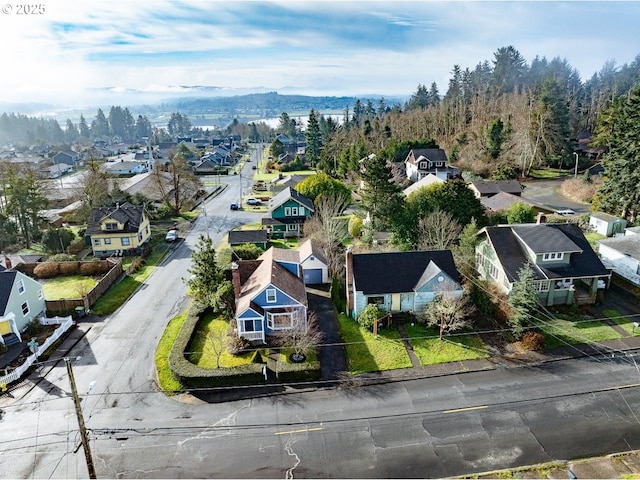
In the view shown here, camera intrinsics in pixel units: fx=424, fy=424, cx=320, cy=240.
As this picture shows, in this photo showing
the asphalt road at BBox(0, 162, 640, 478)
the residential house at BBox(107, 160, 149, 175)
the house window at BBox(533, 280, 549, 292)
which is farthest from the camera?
the residential house at BBox(107, 160, 149, 175)

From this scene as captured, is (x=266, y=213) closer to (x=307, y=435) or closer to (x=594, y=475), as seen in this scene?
(x=307, y=435)

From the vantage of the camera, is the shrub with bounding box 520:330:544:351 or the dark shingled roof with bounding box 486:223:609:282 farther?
the dark shingled roof with bounding box 486:223:609:282

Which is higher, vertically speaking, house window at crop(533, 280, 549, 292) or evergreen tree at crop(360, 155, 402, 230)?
evergreen tree at crop(360, 155, 402, 230)

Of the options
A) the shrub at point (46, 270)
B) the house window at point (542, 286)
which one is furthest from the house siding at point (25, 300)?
the house window at point (542, 286)

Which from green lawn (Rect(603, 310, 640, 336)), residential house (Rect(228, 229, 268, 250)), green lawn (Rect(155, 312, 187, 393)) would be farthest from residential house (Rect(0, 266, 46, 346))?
green lawn (Rect(603, 310, 640, 336))

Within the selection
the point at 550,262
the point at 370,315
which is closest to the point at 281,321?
the point at 370,315

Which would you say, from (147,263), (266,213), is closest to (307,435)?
(147,263)

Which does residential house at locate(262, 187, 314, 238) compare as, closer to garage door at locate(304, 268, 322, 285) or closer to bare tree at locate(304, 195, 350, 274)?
bare tree at locate(304, 195, 350, 274)
